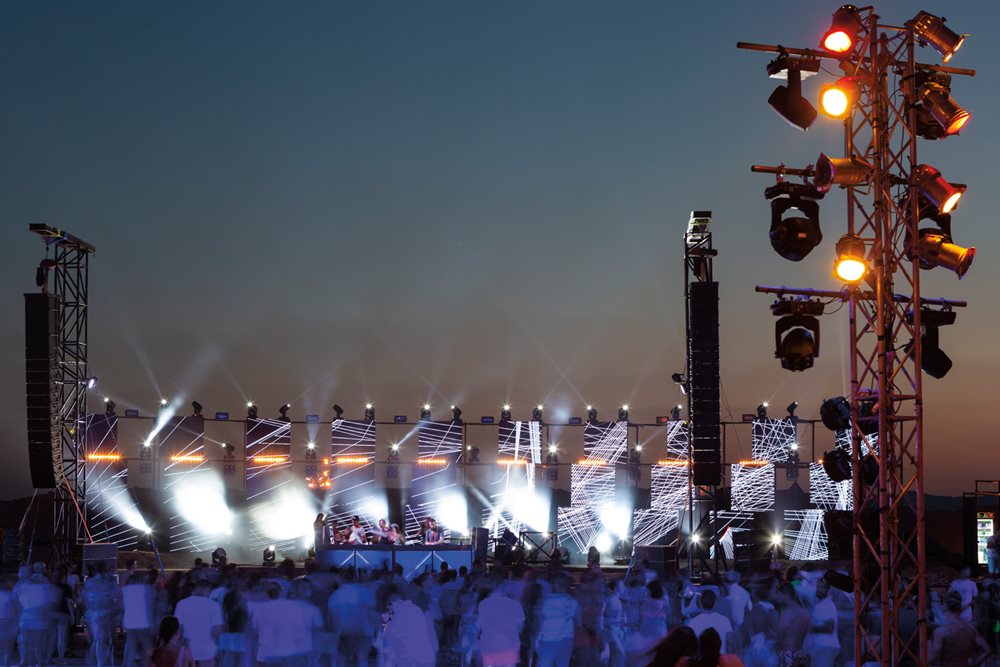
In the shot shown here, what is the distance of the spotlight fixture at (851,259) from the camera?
384 inches

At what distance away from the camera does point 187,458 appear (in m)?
30.2

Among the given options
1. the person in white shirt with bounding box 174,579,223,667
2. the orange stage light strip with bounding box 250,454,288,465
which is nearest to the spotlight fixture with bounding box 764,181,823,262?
the person in white shirt with bounding box 174,579,223,667

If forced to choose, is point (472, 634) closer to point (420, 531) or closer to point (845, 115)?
point (845, 115)

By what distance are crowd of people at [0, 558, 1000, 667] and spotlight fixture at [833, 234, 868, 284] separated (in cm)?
290

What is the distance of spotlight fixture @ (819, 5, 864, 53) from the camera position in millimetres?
9664

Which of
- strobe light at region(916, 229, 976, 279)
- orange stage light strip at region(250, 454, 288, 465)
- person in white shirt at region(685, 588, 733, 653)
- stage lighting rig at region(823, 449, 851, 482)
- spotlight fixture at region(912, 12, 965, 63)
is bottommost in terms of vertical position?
person in white shirt at region(685, 588, 733, 653)

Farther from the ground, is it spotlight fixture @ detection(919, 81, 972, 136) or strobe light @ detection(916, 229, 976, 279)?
spotlight fixture @ detection(919, 81, 972, 136)

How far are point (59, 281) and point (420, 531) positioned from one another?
36.6ft

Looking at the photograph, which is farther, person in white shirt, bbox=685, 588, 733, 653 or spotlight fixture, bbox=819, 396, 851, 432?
spotlight fixture, bbox=819, 396, 851, 432

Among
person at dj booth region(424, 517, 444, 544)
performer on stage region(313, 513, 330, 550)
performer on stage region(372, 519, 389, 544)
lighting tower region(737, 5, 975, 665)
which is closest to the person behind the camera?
lighting tower region(737, 5, 975, 665)

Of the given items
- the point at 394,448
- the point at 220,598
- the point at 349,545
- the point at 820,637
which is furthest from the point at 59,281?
the point at 820,637

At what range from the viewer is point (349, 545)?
68.0 ft

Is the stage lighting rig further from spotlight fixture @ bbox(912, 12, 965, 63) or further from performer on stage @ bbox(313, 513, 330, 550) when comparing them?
performer on stage @ bbox(313, 513, 330, 550)

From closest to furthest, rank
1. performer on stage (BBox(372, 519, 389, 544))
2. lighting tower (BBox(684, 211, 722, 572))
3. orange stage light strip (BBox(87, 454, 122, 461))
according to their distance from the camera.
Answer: lighting tower (BBox(684, 211, 722, 572)), performer on stage (BBox(372, 519, 389, 544)), orange stage light strip (BBox(87, 454, 122, 461))
